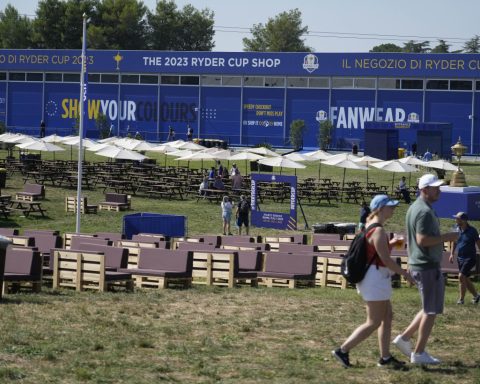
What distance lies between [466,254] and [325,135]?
5125 centimetres

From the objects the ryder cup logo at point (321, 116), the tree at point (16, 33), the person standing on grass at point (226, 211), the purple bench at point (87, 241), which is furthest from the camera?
the tree at point (16, 33)

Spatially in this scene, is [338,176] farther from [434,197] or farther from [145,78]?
[434,197]

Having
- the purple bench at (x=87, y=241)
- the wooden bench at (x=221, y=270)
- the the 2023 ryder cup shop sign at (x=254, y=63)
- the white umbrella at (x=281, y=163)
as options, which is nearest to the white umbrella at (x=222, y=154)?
the white umbrella at (x=281, y=163)

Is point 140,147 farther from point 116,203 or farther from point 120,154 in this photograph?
point 116,203

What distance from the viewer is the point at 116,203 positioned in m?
38.6

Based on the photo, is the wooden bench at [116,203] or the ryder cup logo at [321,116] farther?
the ryder cup logo at [321,116]

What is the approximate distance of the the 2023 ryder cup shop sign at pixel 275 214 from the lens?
34656mm

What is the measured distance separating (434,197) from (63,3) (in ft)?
349

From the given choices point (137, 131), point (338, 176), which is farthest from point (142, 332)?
point (137, 131)

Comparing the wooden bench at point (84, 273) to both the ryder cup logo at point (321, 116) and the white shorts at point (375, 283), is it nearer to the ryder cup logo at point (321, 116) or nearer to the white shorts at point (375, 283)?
the white shorts at point (375, 283)

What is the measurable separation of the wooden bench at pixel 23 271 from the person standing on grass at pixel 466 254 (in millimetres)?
6225

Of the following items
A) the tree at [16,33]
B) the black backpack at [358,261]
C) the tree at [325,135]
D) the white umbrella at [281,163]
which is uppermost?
the tree at [16,33]

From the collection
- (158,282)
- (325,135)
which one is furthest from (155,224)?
(325,135)

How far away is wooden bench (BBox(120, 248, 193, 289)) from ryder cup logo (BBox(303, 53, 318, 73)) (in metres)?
54.6
